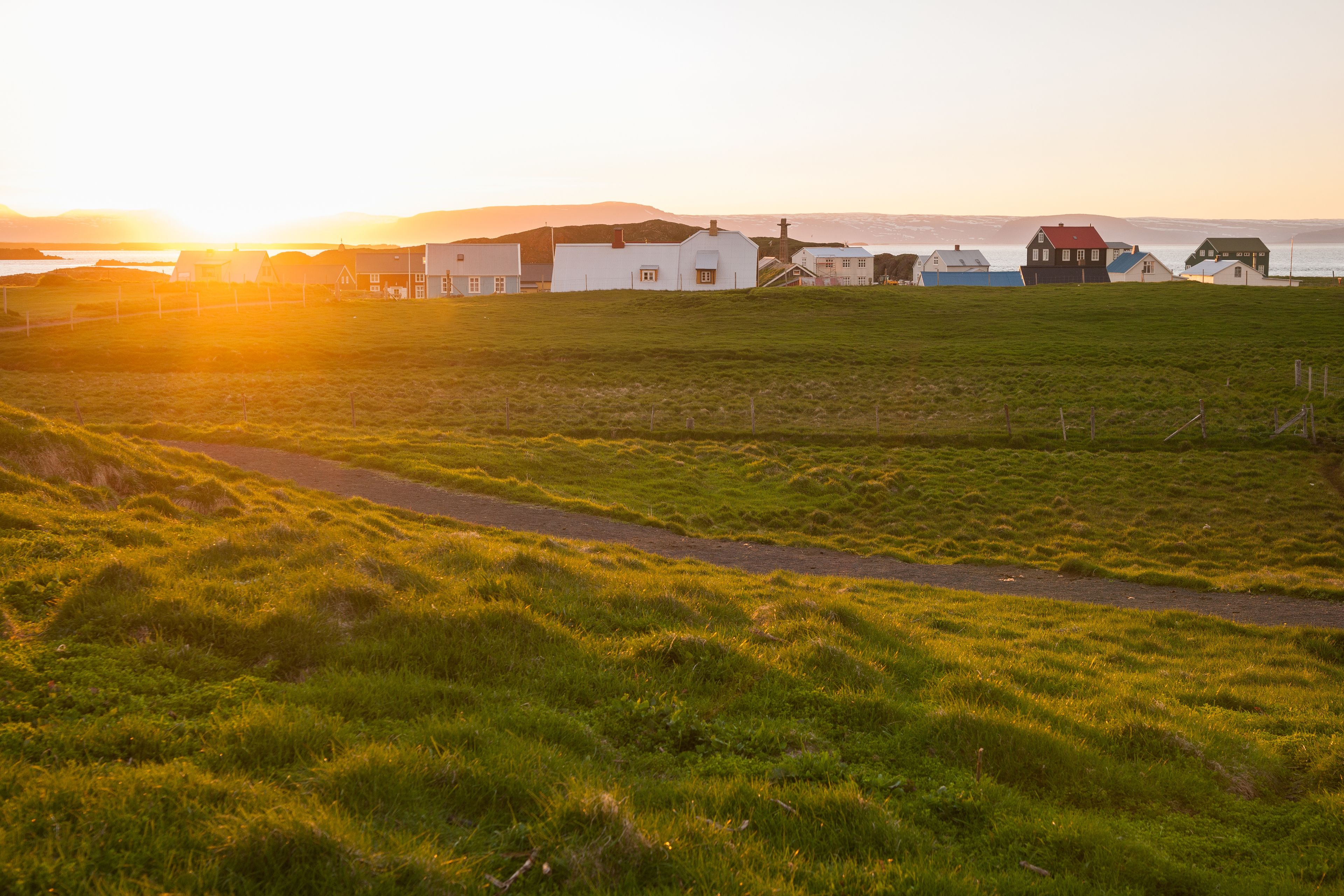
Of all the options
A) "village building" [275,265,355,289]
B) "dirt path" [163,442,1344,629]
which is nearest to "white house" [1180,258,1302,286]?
"village building" [275,265,355,289]

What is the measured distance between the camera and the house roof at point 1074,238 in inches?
4444

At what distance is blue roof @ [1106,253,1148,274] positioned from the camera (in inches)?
4783

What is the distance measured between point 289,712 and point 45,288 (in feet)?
394

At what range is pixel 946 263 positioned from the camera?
13750 cm

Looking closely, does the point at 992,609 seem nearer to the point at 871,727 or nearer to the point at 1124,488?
the point at 871,727

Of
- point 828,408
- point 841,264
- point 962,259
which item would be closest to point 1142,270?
point 962,259

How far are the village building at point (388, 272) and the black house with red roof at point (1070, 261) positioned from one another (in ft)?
271

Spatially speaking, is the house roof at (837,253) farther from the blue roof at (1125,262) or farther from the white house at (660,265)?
the blue roof at (1125,262)

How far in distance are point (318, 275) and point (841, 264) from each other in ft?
245

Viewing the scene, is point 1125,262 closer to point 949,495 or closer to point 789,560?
point 949,495

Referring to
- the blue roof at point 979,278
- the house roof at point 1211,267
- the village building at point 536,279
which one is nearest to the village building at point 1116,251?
the house roof at point 1211,267

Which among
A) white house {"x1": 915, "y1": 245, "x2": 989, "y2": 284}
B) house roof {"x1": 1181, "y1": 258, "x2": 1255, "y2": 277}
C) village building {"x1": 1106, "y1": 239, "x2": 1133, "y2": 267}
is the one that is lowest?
house roof {"x1": 1181, "y1": 258, "x2": 1255, "y2": 277}

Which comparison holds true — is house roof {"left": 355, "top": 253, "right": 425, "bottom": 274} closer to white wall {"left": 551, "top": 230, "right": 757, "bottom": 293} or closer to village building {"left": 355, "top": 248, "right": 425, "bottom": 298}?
village building {"left": 355, "top": 248, "right": 425, "bottom": 298}

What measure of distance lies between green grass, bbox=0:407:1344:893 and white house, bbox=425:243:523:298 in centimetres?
9983
